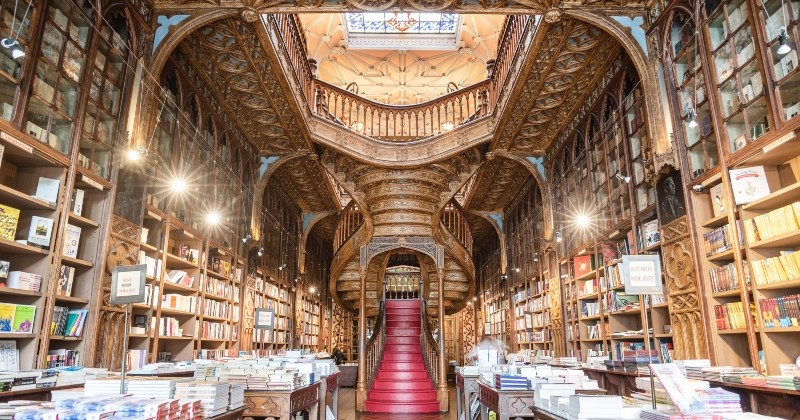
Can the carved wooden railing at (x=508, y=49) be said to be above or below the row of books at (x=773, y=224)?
above

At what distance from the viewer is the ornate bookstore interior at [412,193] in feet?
11.8

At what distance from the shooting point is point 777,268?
3.60m

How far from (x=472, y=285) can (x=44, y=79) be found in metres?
9.82

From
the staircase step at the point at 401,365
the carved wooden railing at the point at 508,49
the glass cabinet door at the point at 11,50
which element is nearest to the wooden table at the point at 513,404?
the glass cabinet door at the point at 11,50

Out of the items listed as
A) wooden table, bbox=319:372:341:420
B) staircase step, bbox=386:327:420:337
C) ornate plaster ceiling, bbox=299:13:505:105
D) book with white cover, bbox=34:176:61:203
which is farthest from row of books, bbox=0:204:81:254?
ornate plaster ceiling, bbox=299:13:505:105

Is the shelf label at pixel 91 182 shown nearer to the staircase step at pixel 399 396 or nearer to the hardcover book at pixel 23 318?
the hardcover book at pixel 23 318

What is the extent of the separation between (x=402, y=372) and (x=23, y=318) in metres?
7.59

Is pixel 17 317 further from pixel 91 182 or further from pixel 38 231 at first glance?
pixel 91 182

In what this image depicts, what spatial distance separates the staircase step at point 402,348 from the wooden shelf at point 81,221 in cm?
759

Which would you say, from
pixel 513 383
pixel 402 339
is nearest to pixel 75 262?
pixel 513 383

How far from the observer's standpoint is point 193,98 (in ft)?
21.5

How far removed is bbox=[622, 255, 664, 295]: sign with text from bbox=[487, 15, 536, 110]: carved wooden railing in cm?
382

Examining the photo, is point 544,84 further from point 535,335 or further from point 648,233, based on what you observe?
point 535,335

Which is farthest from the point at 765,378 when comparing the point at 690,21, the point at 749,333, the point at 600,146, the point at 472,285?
the point at 472,285
